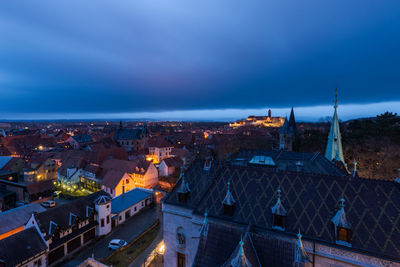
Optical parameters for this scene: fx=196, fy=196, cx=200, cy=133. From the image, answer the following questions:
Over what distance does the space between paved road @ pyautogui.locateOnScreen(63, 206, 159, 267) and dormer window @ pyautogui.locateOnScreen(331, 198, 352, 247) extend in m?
27.2

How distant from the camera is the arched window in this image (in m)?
19.2

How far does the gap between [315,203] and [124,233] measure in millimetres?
29249

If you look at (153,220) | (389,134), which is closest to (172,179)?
(153,220)

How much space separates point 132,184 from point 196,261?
38897 mm

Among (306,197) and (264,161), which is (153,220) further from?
(306,197)

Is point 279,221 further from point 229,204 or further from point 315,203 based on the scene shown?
point 229,204

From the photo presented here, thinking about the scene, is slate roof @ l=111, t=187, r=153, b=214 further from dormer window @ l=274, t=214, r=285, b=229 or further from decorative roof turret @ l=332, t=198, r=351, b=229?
decorative roof turret @ l=332, t=198, r=351, b=229

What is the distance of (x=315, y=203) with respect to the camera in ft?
47.2

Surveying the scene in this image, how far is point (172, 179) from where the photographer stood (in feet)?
181

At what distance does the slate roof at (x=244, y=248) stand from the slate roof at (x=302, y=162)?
70.7 feet

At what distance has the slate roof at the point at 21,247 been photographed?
21.5 meters

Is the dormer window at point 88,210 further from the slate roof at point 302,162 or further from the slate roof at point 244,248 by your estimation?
the slate roof at point 302,162

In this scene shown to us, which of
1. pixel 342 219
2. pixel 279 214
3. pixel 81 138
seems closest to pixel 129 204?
pixel 279 214

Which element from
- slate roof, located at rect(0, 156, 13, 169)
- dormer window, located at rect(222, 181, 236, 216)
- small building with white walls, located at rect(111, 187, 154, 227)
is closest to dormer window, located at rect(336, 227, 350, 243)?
dormer window, located at rect(222, 181, 236, 216)
